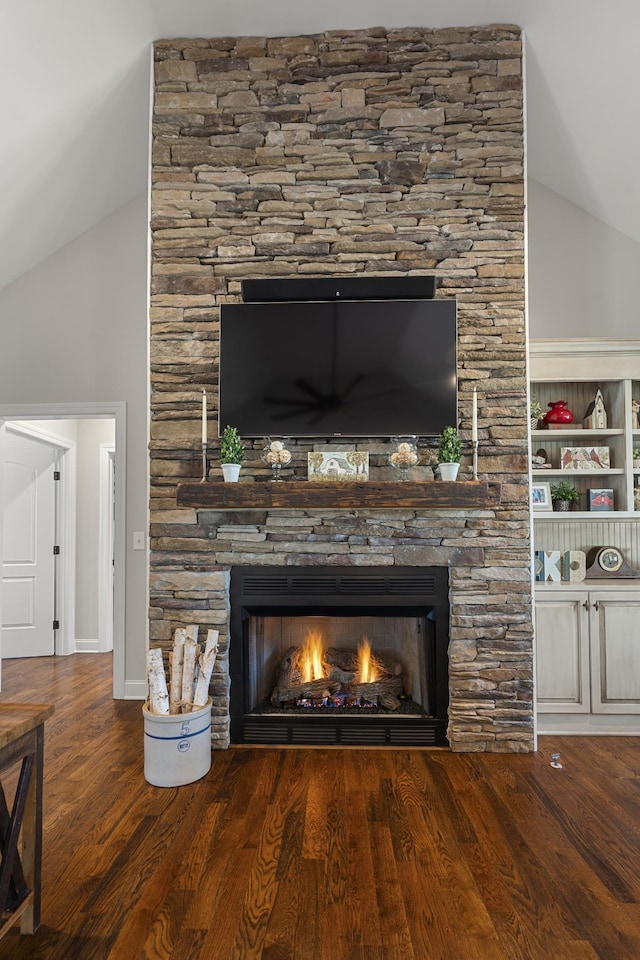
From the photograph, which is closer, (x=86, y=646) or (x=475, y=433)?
(x=475, y=433)

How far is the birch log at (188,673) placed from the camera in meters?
2.98

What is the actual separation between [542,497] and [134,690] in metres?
2.89

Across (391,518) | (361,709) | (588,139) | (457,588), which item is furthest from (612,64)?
(361,709)

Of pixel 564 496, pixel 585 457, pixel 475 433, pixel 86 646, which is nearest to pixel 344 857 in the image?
pixel 475 433

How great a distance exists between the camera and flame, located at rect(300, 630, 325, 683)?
3.53 m

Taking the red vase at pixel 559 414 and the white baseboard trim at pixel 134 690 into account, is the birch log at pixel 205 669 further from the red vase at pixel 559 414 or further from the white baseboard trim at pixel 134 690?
the red vase at pixel 559 414

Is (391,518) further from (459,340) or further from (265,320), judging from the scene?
(265,320)

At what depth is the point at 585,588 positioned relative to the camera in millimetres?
3473

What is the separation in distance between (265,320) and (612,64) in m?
2.11

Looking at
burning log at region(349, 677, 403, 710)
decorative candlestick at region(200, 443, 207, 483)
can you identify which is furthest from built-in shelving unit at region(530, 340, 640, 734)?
decorative candlestick at region(200, 443, 207, 483)

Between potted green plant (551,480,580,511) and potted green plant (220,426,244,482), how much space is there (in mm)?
2007

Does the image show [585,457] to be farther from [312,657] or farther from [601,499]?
[312,657]

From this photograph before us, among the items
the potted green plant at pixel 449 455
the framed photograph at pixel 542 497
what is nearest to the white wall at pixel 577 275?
the framed photograph at pixel 542 497

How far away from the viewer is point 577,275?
13.3 ft
